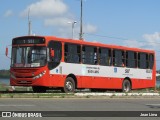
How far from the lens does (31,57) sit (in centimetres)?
2709

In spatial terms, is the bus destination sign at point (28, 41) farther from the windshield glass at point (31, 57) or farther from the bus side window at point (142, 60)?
the bus side window at point (142, 60)

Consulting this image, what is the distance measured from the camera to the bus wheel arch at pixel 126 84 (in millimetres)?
33403

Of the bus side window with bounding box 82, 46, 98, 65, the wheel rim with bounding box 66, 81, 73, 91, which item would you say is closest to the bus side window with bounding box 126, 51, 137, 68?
the bus side window with bounding box 82, 46, 98, 65

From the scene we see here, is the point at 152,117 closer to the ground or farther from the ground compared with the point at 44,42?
closer to the ground

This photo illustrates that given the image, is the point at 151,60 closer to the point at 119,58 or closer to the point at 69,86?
the point at 119,58

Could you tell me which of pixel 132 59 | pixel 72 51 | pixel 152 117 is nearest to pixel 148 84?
pixel 132 59

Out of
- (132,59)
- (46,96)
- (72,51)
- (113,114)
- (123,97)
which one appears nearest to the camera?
(113,114)

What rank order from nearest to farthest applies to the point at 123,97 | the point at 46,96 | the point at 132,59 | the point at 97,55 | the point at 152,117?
1. the point at 152,117
2. the point at 46,96
3. the point at 123,97
4. the point at 97,55
5. the point at 132,59

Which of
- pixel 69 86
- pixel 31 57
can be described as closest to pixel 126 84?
pixel 69 86

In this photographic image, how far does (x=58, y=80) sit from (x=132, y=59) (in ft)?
25.7

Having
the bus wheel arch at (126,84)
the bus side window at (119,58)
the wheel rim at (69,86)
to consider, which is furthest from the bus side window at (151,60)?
the wheel rim at (69,86)

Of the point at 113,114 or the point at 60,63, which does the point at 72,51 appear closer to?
the point at 60,63

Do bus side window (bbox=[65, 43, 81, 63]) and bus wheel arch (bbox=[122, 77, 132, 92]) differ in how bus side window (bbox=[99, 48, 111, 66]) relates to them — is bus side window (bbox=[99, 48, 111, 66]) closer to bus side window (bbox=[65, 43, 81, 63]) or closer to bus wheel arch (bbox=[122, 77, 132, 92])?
bus side window (bbox=[65, 43, 81, 63])

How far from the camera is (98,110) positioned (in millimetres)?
17984
